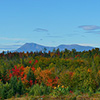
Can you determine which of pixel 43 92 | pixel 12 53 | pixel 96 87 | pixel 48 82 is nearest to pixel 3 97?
pixel 43 92

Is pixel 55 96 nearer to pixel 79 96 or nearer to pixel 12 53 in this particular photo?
pixel 79 96

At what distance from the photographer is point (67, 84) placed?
20.7m

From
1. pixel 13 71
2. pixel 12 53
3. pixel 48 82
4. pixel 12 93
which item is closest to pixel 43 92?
pixel 12 93

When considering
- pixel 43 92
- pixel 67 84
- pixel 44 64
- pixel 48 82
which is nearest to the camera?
pixel 43 92

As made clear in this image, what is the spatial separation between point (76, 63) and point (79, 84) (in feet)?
45.1

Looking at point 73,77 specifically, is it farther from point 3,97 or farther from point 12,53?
point 12,53

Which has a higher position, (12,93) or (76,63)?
(76,63)

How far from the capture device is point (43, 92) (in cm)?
1778

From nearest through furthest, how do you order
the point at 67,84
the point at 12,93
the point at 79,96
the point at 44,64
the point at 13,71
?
the point at 79,96, the point at 12,93, the point at 67,84, the point at 13,71, the point at 44,64

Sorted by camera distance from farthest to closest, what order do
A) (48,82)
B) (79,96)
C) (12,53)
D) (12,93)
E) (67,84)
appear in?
(12,53)
(48,82)
(67,84)
(12,93)
(79,96)

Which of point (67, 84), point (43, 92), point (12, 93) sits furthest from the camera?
point (67, 84)

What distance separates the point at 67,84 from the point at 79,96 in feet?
16.5

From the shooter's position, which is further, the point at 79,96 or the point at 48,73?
the point at 48,73

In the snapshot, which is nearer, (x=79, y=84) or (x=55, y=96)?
(x=55, y=96)
